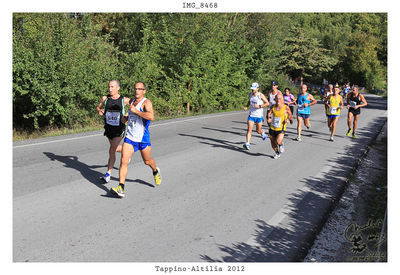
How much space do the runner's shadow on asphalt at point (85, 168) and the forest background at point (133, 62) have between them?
193 inches

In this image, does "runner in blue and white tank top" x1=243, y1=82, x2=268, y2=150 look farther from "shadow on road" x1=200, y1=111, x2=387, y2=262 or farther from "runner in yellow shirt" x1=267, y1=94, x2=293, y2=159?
"shadow on road" x1=200, y1=111, x2=387, y2=262

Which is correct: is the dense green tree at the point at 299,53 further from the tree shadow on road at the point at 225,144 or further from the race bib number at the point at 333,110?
the tree shadow on road at the point at 225,144

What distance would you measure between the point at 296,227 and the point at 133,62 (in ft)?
44.8

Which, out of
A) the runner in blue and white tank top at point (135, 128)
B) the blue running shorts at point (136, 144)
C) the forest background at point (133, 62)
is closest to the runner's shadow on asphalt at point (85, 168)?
the blue running shorts at point (136, 144)

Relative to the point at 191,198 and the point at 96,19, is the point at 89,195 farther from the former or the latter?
the point at 96,19

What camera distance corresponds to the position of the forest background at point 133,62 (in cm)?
1309

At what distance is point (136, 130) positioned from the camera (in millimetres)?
6586

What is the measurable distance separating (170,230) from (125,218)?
2.49 ft

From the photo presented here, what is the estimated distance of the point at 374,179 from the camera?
8727 mm

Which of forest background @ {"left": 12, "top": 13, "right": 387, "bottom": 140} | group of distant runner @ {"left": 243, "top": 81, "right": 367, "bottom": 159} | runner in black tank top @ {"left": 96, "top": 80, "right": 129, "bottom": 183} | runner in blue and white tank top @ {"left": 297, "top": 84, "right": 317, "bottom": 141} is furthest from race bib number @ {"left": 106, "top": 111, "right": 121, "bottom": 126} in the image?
runner in blue and white tank top @ {"left": 297, "top": 84, "right": 317, "bottom": 141}

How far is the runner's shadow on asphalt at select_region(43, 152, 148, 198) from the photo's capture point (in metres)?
7.08

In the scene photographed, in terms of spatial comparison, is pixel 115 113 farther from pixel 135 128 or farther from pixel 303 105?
pixel 303 105

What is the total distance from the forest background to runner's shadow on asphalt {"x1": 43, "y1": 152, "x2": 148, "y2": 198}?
4.89 m

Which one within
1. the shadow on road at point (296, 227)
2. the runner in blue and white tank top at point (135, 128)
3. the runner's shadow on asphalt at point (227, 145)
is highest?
the runner in blue and white tank top at point (135, 128)
